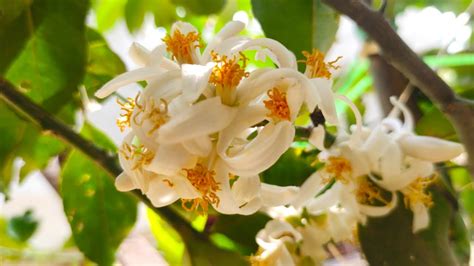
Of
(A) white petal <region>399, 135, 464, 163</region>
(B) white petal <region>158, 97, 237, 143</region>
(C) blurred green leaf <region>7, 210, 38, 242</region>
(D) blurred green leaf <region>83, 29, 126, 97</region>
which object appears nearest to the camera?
(B) white petal <region>158, 97, 237, 143</region>

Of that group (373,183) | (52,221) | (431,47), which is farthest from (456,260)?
(52,221)

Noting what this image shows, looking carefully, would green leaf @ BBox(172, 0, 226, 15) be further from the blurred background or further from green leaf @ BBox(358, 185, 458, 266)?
green leaf @ BBox(358, 185, 458, 266)

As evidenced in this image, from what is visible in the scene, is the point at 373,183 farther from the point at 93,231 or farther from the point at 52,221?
the point at 52,221

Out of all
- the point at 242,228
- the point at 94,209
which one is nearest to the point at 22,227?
the point at 94,209

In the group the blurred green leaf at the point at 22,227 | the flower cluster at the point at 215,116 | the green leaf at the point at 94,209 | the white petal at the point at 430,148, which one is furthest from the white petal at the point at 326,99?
the blurred green leaf at the point at 22,227

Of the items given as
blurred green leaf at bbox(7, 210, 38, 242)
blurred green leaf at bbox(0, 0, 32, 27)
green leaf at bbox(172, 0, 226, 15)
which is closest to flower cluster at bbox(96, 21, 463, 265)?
blurred green leaf at bbox(0, 0, 32, 27)

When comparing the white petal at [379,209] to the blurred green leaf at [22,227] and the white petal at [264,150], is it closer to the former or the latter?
the white petal at [264,150]

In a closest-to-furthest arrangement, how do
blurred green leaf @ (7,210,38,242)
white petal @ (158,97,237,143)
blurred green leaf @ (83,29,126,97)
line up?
white petal @ (158,97,237,143), blurred green leaf @ (83,29,126,97), blurred green leaf @ (7,210,38,242)
